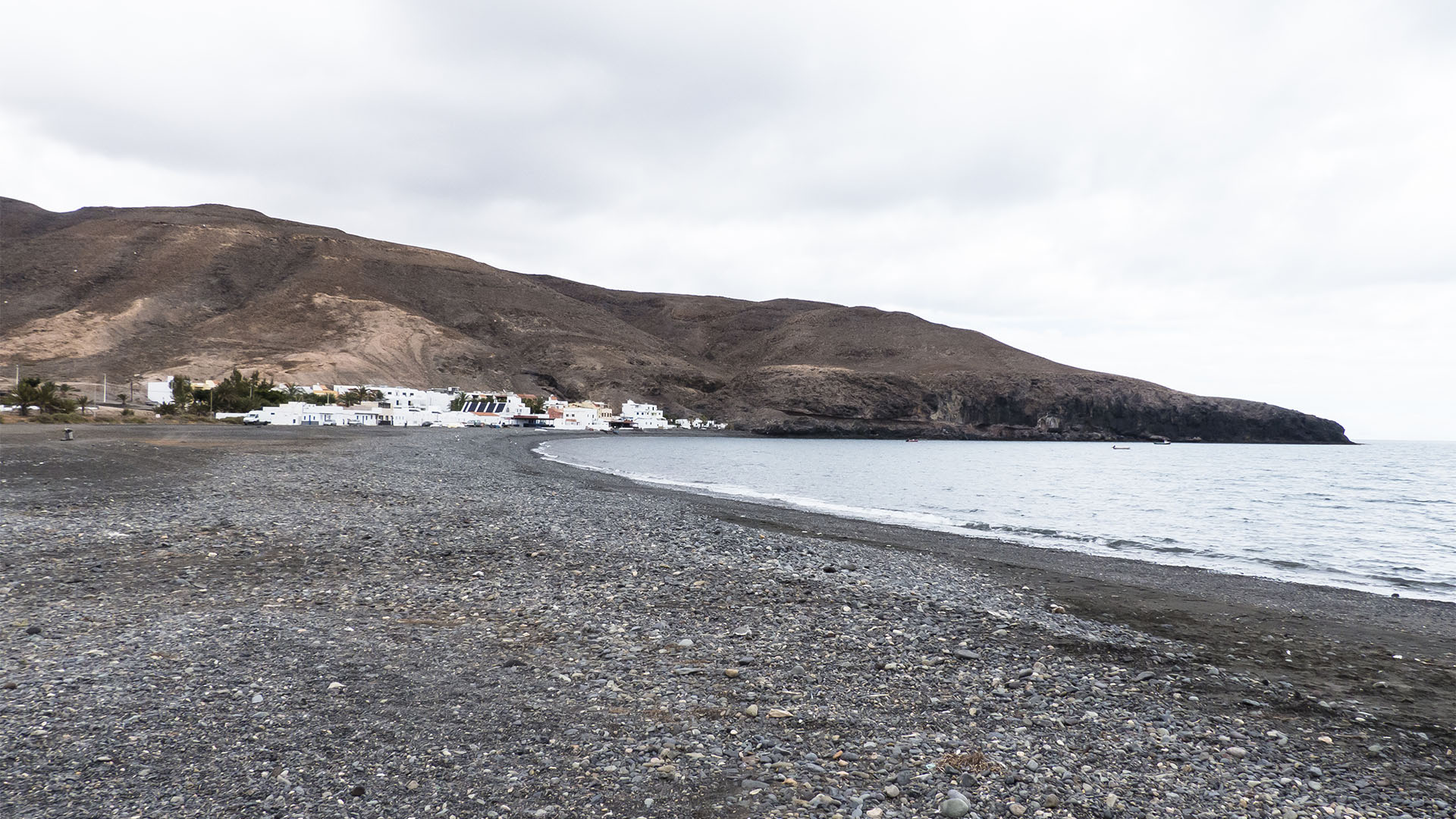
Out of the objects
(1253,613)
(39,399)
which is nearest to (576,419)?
(39,399)

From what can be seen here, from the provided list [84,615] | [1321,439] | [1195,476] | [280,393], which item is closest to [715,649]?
[84,615]

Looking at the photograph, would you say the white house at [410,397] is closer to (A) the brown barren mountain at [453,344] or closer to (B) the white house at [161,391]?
(A) the brown barren mountain at [453,344]

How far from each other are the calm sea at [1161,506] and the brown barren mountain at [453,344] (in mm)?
94362

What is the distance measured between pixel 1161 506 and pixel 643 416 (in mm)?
Answer: 126365

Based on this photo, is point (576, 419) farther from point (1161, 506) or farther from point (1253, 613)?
point (1253, 613)

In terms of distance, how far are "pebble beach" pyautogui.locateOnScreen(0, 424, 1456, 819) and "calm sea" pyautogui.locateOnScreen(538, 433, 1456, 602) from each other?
5569 mm

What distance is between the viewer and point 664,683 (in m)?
7.13

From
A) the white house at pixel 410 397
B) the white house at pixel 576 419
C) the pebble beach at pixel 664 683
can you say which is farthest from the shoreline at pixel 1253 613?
the white house at pixel 576 419

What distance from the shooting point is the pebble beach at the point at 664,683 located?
5113mm

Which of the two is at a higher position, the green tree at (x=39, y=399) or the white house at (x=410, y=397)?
the white house at (x=410, y=397)

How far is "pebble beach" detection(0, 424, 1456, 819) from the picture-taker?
5113 millimetres

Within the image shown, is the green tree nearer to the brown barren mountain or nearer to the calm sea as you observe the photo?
the calm sea

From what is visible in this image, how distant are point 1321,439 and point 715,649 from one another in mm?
216177

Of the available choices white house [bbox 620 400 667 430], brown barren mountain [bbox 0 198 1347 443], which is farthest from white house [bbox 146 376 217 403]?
white house [bbox 620 400 667 430]
